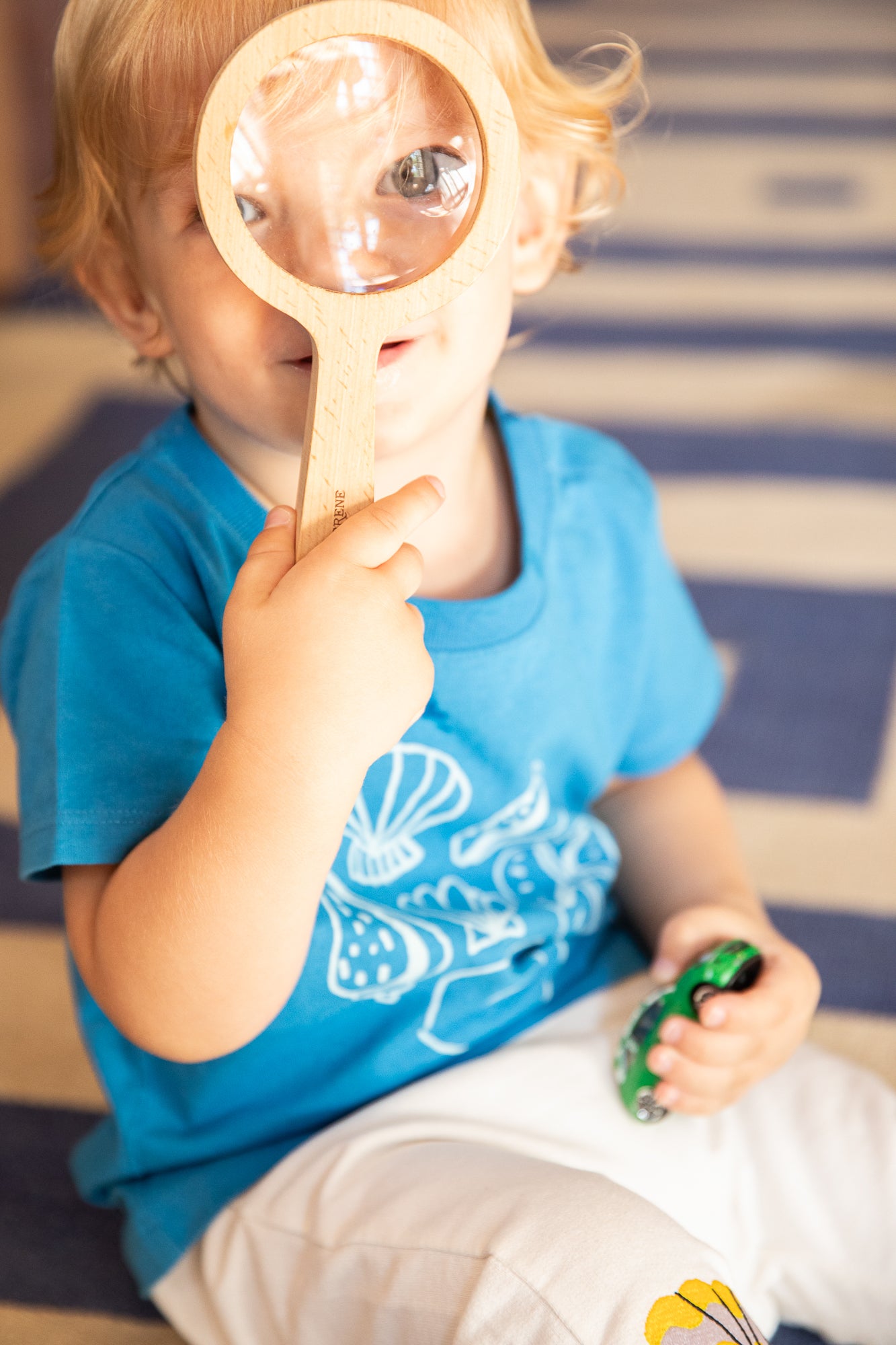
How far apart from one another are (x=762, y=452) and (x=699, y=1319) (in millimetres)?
1113

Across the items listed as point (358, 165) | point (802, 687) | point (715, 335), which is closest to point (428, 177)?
point (358, 165)

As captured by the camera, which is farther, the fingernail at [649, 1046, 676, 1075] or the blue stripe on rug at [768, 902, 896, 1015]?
the blue stripe on rug at [768, 902, 896, 1015]

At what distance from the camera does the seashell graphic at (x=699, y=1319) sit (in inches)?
21.3

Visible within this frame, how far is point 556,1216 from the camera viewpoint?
0.58 metres

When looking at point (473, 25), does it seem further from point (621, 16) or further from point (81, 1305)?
point (621, 16)

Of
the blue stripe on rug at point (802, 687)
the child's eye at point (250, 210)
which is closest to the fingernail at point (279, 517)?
the child's eye at point (250, 210)

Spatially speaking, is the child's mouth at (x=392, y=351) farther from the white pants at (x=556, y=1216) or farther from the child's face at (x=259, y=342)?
the white pants at (x=556, y=1216)

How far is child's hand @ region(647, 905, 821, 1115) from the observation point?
67 centimetres

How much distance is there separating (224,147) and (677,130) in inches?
91.3

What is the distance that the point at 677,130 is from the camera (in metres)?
2.60

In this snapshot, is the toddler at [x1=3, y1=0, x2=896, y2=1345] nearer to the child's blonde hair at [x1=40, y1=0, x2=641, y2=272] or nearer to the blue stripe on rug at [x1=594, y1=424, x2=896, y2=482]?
the child's blonde hair at [x1=40, y1=0, x2=641, y2=272]

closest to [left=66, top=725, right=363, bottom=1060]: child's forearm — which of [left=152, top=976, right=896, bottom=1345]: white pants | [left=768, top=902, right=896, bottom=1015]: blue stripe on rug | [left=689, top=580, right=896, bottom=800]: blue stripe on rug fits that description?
[left=152, top=976, right=896, bottom=1345]: white pants

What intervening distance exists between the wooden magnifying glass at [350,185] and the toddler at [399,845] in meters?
0.05

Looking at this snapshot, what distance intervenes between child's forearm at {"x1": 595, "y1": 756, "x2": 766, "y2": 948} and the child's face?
286 millimetres
